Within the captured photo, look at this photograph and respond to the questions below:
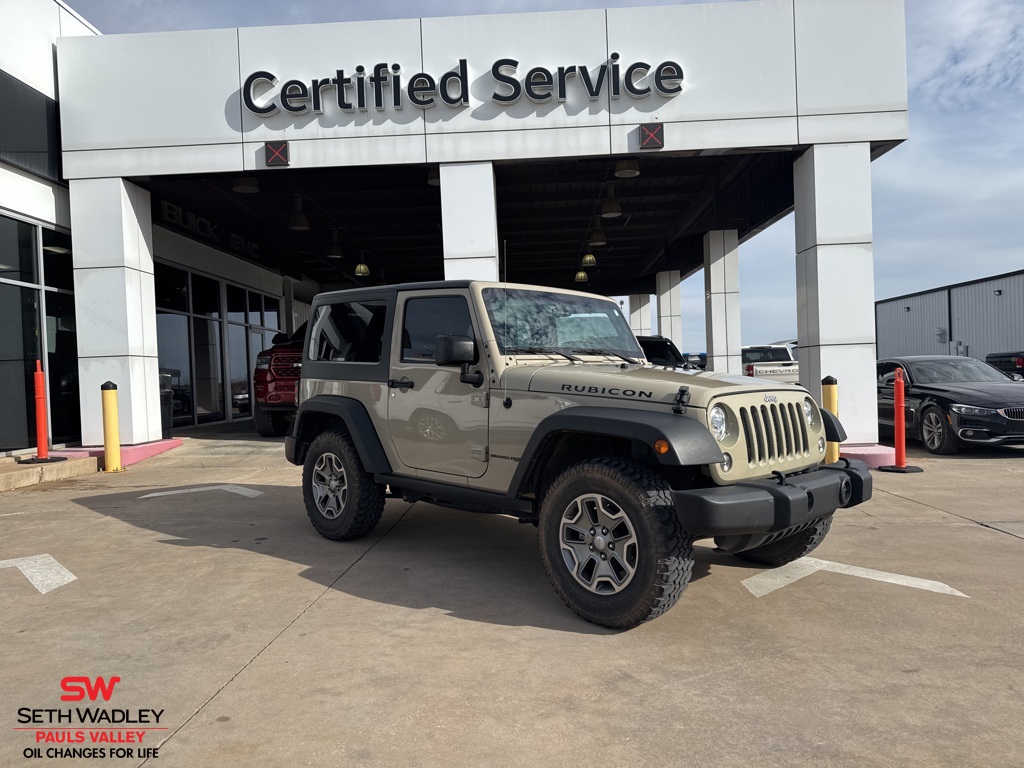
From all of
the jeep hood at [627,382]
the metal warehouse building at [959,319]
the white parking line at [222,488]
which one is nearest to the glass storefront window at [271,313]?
the white parking line at [222,488]

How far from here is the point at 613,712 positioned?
2.72 m

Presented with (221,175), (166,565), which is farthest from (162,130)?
(166,565)

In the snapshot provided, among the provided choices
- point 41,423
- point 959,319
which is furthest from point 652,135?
point 959,319

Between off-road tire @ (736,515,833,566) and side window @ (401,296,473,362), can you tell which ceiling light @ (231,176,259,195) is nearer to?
side window @ (401,296,473,362)

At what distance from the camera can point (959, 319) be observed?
102ft

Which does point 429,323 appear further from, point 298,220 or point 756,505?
point 298,220

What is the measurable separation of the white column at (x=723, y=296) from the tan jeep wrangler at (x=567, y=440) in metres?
13.4

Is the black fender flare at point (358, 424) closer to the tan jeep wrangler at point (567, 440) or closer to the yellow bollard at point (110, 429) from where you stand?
the tan jeep wrangler at point (567, 440)

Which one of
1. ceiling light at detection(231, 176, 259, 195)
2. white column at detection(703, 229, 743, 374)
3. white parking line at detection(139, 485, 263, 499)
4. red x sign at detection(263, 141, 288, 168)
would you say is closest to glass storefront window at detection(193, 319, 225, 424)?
ceiling light at detection(231, 176, 259, 195)

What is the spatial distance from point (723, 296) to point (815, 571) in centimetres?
1429

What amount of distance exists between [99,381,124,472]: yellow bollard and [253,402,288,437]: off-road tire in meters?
3.05

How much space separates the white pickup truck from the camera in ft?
59.6

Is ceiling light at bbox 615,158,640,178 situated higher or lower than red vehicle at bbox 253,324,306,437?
higher

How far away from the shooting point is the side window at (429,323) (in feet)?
14.9
